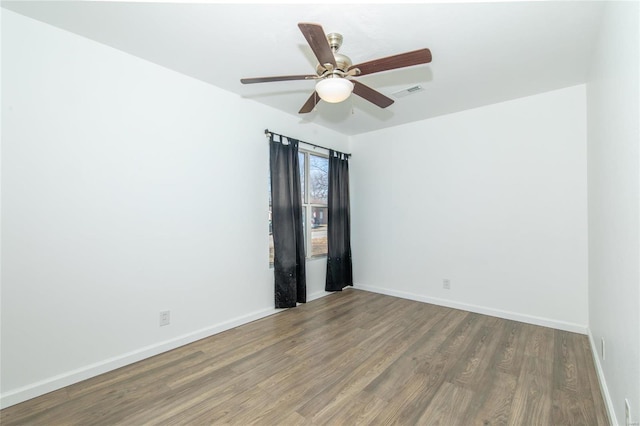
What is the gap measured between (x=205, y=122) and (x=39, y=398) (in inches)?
101

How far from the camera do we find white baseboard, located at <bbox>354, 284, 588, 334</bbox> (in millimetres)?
2912

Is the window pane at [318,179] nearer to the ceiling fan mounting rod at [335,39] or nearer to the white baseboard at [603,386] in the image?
the ceiling fan mounting rod at [335,39]

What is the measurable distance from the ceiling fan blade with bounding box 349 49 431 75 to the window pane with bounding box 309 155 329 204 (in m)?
2.42

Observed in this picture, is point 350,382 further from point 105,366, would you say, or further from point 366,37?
point 366,37

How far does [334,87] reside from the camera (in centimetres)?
176

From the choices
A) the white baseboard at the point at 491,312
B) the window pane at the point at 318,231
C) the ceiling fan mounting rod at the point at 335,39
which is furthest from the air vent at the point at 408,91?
the white baseboard at the point at 491,312

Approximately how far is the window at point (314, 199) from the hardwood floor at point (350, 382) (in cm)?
145

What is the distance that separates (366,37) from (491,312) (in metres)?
3.41

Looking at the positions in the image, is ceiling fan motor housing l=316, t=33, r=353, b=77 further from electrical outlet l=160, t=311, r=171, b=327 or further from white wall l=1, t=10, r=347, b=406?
electrical outlet l=160, t=311, r=171, b=327

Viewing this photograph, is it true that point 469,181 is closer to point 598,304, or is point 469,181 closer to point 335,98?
point 598,304

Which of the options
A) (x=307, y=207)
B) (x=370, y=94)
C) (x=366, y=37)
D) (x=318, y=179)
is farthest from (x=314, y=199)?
(x=366, y=37)

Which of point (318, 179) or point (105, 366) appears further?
point (318, 179)

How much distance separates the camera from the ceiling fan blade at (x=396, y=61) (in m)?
1.63

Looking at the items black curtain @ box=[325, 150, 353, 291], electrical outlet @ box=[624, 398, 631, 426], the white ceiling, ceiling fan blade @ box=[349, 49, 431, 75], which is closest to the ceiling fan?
ceiling fan blade @ box=[349, 49, 431, 75]
